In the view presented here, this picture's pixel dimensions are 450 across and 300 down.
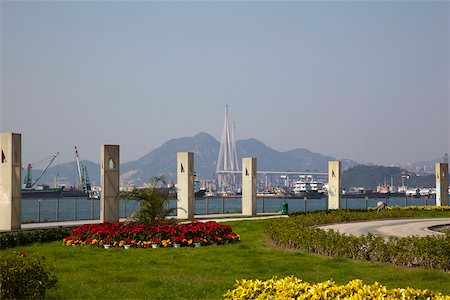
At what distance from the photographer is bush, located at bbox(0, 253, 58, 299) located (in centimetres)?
864

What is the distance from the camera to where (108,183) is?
77.6 ft

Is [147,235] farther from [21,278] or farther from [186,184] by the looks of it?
[186,184]

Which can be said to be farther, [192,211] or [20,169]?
[192,211]

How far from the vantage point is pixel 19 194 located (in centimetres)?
2155

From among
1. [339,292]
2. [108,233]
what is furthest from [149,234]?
[339,292]

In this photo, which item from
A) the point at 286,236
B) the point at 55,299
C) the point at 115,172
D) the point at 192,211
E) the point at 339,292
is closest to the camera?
the point at 339,292

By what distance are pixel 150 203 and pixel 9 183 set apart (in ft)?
19.8

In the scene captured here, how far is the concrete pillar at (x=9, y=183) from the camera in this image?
21281mm

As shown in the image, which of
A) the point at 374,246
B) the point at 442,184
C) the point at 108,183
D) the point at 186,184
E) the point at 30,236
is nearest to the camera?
the point at 374,246

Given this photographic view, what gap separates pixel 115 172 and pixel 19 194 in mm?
3665

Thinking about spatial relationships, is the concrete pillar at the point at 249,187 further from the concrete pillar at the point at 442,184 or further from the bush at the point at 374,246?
the bush at the point at 374,246

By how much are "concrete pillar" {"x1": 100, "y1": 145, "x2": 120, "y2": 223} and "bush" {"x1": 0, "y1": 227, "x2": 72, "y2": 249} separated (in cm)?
420

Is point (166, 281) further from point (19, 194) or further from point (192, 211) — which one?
point (192, 211)

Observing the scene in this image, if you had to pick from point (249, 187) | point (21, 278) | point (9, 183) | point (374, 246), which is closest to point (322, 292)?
point (21, 278)
